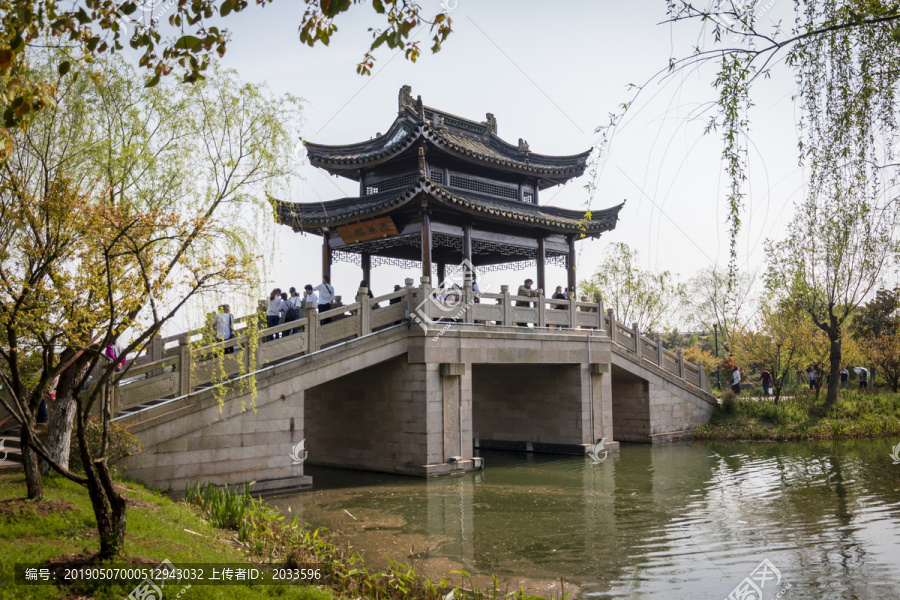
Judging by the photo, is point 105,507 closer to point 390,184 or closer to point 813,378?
point 390,184

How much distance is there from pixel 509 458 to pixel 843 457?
26.2 ft

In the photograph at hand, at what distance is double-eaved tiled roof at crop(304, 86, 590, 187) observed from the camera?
56.0 ft

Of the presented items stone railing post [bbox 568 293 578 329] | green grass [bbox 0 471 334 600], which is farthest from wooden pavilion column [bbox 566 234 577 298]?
green grass [bbox 0 471 334 600]

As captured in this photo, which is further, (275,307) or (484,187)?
(484,187)

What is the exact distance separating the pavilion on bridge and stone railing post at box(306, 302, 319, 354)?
4.38 m

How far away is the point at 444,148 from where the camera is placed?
16844mm

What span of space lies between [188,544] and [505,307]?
32.1 ft

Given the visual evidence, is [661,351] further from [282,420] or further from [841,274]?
[282,420]

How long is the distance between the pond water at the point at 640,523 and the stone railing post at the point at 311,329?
2591mm

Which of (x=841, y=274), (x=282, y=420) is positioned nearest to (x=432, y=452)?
(x=282, y=420)

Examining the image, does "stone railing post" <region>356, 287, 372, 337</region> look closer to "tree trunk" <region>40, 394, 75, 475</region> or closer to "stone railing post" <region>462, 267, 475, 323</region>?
"stone railing post" <region>462, 267, 475, 323</region>

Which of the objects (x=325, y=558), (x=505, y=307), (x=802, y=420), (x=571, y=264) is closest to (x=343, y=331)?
(x=505, y=307)

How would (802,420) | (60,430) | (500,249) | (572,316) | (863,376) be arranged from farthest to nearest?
(863,376) → (802,420) → (500,249) → (572,316) → (60,430)

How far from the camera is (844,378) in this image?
2986 cm
